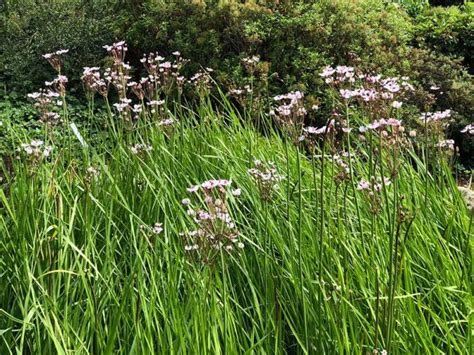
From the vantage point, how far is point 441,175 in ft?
10.7

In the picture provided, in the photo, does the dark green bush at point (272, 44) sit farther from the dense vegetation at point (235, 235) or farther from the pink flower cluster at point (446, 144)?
the pink flower cluster at point (446, 144)

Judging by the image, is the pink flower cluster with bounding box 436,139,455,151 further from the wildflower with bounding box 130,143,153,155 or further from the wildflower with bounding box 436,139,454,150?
the wildflower with bounding box 130,143,153,155

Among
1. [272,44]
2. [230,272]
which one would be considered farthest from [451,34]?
[230,272]

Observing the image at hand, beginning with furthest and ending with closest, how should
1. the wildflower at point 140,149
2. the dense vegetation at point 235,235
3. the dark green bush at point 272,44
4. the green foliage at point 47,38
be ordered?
the green foliage at point 47,38 → the dark green bush at point 272,44 → the wildflower at point 140,149 → the dense vegetation at point 235,235

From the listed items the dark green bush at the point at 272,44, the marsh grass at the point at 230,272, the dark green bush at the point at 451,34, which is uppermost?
the marsh grass at the point at 230,272

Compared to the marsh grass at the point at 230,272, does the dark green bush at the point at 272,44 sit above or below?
below

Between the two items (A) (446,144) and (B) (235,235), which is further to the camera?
(A) (446,144)

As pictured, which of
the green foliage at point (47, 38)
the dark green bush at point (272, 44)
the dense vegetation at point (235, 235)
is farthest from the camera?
the green foliage at point (47, 38)

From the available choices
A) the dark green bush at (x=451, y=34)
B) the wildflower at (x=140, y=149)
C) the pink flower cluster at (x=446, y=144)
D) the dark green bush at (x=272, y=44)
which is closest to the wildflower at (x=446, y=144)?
the pink flower cluster at (x=446, y=144)

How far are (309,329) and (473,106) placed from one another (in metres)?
5.32

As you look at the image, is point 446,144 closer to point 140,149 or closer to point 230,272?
point 230,272

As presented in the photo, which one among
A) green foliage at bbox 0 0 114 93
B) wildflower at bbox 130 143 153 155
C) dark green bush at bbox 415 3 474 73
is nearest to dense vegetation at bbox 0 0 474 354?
wildflower at bbox 130 143 153 155

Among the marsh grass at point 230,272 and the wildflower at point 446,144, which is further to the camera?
the wildflower at point 446,144

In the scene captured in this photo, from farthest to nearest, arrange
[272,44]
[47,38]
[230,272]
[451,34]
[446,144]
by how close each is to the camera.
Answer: [451,34] < [47,38] < [272,44] < [446,144] < [230,272]
